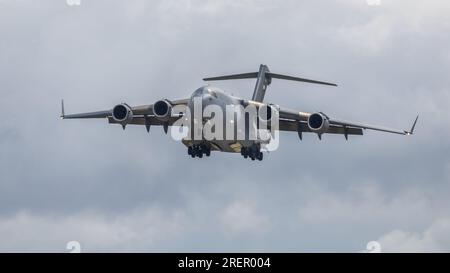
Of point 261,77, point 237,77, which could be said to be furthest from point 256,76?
point 237,77

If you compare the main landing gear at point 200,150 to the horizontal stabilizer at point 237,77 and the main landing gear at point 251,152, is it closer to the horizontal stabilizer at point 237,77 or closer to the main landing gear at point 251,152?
the main landing gear at point 251,152

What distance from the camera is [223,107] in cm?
6731

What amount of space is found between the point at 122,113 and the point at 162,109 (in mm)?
1987

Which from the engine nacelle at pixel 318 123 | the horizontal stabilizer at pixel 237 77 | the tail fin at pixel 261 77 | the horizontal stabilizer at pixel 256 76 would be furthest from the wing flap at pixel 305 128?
the horizontal stabilizer at pixel 237 77

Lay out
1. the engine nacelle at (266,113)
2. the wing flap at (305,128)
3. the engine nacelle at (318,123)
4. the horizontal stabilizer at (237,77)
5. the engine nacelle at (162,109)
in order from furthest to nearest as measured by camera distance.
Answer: the horizontal stabilizer at (237,77), the wing flap at (305,128), the engine nacelle at (266,113), the engine nacelle at (318,123), the engine nacelle at (162,109)

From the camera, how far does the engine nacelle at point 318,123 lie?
7044 centimetres

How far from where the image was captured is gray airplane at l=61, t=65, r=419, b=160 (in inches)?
2662

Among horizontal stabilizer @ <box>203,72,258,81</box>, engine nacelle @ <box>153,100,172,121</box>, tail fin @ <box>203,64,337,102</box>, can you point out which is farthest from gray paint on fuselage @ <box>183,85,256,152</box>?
tail fin @ <box>203,64,337,102</box>

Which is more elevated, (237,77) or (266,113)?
(237,77)

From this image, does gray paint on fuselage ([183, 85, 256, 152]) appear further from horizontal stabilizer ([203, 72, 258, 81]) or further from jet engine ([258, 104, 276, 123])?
horizontal stabilizer ([203, 72, 258, 81])

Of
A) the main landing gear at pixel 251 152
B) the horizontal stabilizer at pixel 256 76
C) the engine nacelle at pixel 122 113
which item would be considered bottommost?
the main landing gear at pixel 251 152

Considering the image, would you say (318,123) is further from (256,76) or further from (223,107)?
(256,76)

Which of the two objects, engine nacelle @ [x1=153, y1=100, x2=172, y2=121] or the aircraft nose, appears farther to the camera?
engine nacelle @ [x1=153, y1=100, x2=172, y2=121]
